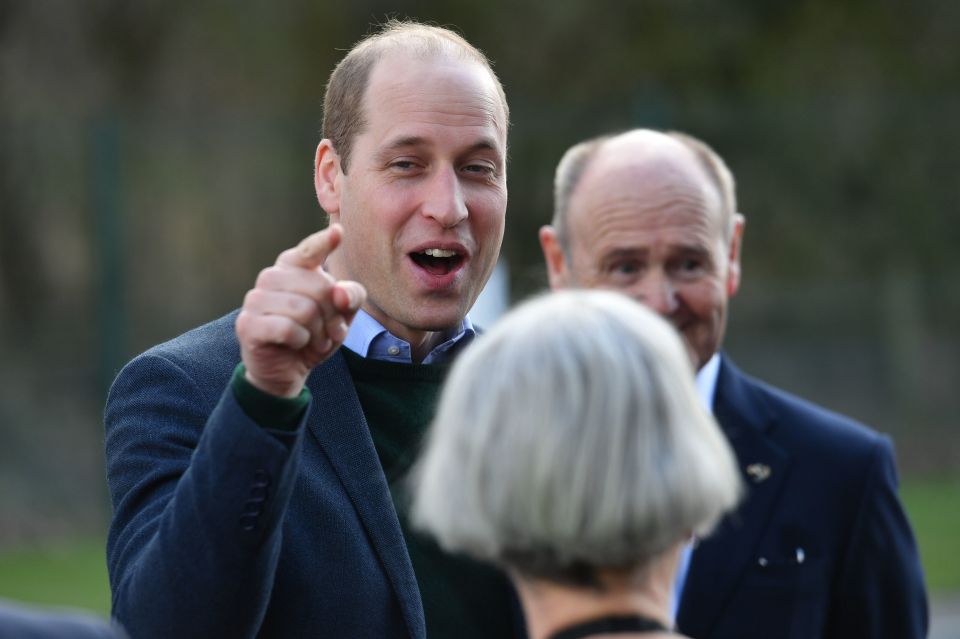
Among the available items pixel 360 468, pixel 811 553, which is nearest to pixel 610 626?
pixel 360 468

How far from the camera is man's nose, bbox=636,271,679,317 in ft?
12.5

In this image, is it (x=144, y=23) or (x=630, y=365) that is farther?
(x=144, y=23)

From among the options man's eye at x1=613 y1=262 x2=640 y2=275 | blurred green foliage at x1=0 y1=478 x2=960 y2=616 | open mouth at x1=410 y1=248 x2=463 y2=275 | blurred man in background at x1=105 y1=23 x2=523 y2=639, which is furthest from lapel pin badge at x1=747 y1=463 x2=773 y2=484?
blurred green foliage at x1=0 y1=478 x2=960 y2=616

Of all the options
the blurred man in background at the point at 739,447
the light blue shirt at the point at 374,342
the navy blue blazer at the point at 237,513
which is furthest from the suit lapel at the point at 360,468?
the blurred man in background at the point at 739,447

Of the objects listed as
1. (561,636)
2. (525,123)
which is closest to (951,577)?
(525,123)

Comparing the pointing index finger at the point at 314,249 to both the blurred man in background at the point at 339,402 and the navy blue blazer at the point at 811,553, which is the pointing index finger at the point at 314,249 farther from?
the navy blue blazer at the point at 811,553

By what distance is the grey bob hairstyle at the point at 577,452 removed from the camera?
77.6 inches

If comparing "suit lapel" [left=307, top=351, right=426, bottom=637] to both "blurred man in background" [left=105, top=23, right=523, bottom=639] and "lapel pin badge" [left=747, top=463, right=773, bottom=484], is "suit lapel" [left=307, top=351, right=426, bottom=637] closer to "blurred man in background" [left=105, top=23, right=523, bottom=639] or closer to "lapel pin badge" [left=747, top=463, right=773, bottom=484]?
"blurred man in background" [left=105, top=23, right=523, bottom=639]

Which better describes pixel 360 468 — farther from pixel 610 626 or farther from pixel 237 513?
pixel 610 626

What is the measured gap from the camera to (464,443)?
2061mm

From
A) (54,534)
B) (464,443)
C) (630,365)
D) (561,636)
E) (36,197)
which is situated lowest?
(54,534)

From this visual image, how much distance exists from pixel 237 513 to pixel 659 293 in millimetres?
1700

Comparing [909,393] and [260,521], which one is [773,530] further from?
[909,393]

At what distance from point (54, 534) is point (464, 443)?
9.62 metres
